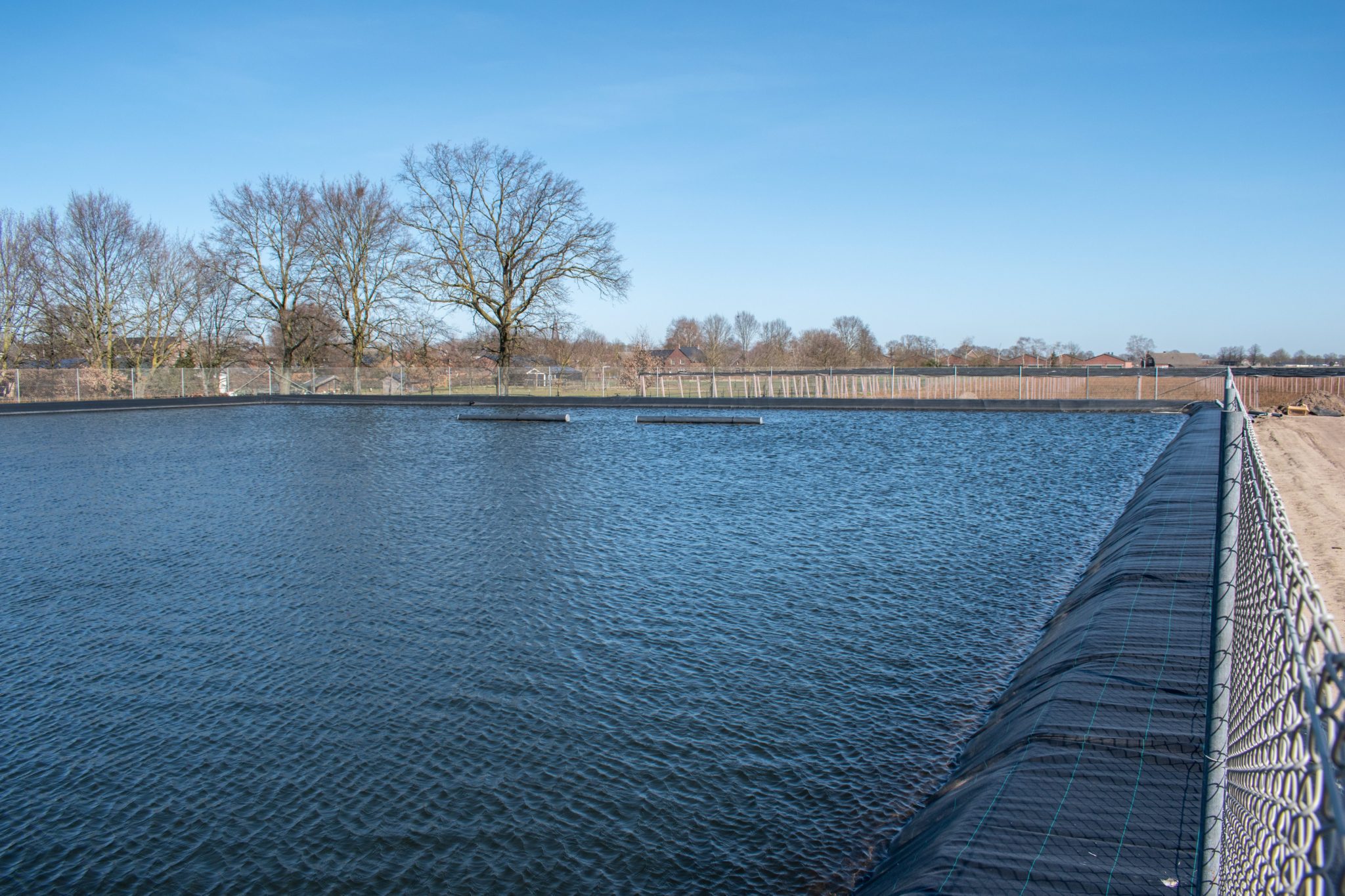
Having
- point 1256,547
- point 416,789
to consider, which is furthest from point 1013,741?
point 416,789

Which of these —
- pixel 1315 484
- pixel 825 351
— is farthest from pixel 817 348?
pixel 1315 484

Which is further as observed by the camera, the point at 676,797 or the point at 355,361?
the point at 355,361

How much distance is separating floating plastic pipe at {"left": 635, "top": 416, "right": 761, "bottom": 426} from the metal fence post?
2631 cm

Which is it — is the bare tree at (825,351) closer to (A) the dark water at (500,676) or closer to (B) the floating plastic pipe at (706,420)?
(B) the floating plastic pipe at (706,420)

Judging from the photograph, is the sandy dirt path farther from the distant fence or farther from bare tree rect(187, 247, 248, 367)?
bare tree rect(187, 247, 248, 367)

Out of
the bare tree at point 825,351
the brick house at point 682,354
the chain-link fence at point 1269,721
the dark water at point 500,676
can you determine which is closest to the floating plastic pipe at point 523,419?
the dark water at point 500,676

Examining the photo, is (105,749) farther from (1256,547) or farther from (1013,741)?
(1256,547)

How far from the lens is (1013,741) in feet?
15.3

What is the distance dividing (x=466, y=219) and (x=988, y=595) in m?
43.0

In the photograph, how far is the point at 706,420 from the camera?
29.6 metres

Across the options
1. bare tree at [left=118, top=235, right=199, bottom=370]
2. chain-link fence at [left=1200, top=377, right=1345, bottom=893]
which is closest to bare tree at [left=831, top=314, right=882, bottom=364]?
bare tree at [left=118, top=235, right=199, bottom=370]

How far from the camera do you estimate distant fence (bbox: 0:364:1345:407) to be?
38594mm

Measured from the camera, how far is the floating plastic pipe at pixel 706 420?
29.3 metres

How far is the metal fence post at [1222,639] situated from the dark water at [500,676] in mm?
1900
